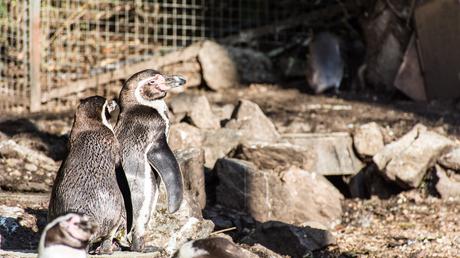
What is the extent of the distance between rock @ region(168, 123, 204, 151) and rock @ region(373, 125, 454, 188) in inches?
54.6

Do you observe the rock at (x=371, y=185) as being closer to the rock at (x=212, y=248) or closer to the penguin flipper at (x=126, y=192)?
the penguin flipper at (x=126, y=192)

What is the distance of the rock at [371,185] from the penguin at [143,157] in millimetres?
2881

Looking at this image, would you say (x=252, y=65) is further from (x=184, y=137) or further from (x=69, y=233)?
(x=69, y=233)

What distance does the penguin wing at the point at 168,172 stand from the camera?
6.59 metres

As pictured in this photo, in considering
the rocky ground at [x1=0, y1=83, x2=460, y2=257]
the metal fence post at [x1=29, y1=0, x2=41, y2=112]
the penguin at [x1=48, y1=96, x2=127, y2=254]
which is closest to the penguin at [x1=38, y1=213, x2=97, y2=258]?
the penguin at [x1=48, y1=96, x2=127, y2=254]

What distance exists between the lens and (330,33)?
1148cm

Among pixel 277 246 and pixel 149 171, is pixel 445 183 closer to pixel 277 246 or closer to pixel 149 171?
pixel 277 246

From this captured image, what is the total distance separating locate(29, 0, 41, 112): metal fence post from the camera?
10734 millimetres

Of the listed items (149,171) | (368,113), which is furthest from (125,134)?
(368,113)

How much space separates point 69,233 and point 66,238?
0.02m

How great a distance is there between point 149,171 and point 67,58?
4868mm

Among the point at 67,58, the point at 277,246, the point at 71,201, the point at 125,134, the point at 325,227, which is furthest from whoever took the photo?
the point at 67,58

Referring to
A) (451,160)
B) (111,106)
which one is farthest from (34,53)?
(111,106)

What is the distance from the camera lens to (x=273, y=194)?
8.63m
